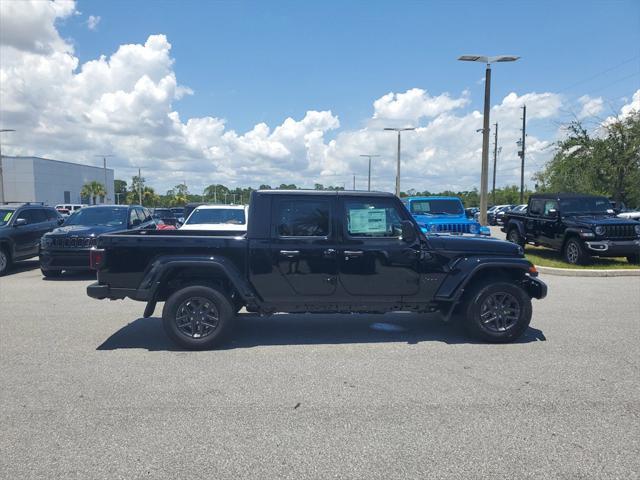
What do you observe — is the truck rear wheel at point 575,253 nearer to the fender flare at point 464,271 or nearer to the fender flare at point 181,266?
the fender flare at point 464,271

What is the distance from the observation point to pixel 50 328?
20.9 feet

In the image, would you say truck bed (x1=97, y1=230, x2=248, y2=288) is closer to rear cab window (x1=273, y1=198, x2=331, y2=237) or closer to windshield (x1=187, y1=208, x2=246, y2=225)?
rear cab window (x1=273, y1=198, x2=331, y2=237)

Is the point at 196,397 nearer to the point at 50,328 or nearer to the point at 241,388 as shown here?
the point at 241,388

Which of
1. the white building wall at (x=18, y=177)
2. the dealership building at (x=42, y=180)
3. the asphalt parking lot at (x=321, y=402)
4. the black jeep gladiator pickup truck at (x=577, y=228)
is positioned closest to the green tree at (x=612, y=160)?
the black jeep gladiator pickup truck at (x=577, y=228)

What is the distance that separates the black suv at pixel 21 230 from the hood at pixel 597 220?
14538 millimetres

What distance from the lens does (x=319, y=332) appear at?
20.3ft

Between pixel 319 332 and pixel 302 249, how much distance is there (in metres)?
1.35

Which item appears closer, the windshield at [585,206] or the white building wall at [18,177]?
the windshield at [585,206]

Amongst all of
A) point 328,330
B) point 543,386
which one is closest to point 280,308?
point 328,330

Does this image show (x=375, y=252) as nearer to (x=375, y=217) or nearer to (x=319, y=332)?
(x=375, y=217)

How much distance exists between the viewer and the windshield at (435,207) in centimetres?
1383

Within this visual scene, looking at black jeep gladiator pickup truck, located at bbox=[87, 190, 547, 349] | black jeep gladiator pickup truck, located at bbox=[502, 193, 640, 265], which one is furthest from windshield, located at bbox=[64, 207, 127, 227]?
black jeep gladiator pickup truck, located at bbox=[502, 193, 640, 265]

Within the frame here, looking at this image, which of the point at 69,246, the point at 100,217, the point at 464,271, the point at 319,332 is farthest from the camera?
the point at 100,217

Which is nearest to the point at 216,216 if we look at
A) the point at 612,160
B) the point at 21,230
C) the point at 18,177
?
the point at 21,230
